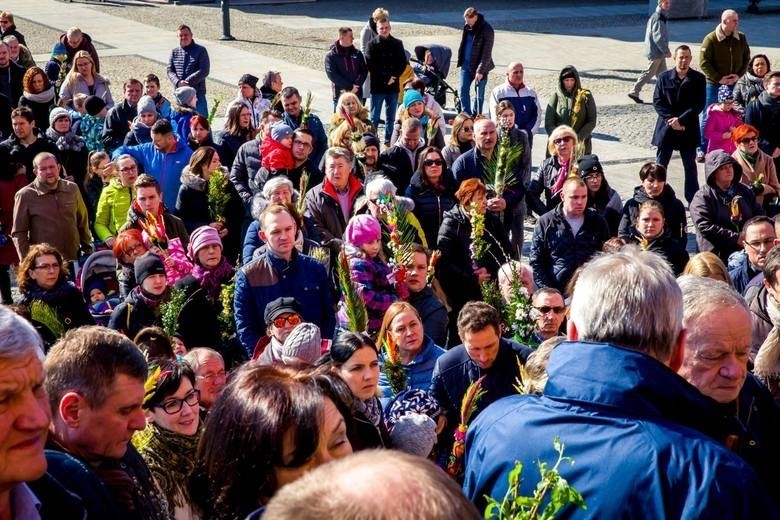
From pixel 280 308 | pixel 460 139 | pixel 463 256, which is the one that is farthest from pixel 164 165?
pixel 280 308

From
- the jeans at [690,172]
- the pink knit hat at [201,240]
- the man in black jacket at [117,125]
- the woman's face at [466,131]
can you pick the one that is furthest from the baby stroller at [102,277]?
the jeans at [690,172]

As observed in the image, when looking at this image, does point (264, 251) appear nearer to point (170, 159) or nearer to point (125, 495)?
point (170, 159)

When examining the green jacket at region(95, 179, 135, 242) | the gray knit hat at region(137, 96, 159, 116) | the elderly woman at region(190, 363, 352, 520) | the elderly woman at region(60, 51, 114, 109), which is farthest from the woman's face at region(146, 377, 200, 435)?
the elderly woman at region(60, 51, 114, 109)

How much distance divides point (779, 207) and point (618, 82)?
9998mm

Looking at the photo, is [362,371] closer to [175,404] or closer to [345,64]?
[175,404]

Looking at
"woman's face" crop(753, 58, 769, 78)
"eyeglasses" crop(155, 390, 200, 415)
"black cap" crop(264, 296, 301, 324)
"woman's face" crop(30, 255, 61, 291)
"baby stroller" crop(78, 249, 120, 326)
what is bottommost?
"baby stroller" crop(78, 249, 120, 326)

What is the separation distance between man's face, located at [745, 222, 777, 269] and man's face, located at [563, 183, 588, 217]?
5.10ft

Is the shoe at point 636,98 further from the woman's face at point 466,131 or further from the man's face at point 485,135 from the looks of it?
the man's face at point 485,135

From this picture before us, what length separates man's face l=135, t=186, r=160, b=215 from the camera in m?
8.86

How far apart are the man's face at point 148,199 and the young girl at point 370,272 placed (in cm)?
180

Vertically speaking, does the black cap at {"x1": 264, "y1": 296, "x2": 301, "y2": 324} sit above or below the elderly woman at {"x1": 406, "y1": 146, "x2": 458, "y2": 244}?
below

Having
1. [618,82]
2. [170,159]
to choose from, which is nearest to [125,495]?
[170,159]

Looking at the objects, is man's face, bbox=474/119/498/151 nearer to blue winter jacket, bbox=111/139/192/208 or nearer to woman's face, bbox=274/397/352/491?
blue winter jacket, bbox=111/139/192/208

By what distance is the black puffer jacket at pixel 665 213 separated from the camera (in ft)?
30.7
